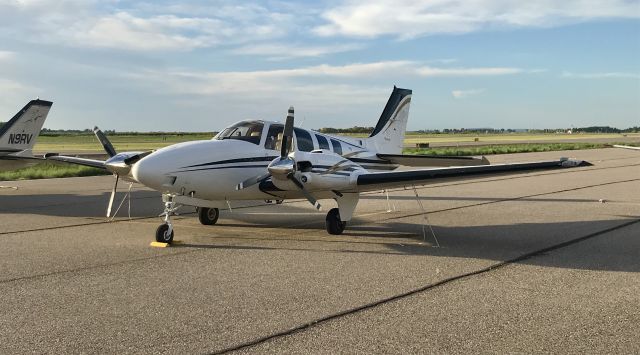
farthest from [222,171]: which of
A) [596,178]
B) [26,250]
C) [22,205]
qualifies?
[596,178]

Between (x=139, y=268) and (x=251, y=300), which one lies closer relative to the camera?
(x=251, y=300)

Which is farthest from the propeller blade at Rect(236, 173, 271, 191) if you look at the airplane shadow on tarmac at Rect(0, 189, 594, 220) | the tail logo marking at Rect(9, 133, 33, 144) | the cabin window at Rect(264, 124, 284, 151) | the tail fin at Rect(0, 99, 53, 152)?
the tail logo marking at Rect(9, 133, 33, 144)

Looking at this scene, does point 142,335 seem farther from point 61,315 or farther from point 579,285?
point 579,285

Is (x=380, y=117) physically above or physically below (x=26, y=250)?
above

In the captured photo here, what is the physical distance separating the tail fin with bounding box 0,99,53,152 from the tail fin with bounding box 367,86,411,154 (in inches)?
557

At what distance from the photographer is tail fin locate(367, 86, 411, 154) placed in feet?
59.7

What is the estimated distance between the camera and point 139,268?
8742 millimetres

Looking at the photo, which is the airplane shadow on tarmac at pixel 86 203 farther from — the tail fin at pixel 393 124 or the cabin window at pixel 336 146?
the cabin window at pixel 336 146

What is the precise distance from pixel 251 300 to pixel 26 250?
5756mm

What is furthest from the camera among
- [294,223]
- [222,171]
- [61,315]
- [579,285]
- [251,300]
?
[294,223]

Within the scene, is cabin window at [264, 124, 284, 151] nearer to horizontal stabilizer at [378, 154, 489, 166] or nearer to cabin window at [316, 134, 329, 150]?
cabin window at [316, 134, 329, 150]

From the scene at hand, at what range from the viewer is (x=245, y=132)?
12.4m

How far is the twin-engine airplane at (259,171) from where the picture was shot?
10.6 meters

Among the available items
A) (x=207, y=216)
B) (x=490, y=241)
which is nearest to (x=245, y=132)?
(x=207, y=216)
